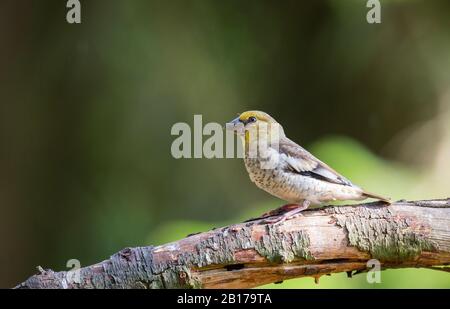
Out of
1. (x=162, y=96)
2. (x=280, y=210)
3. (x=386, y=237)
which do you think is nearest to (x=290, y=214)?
(x=280, y=210)

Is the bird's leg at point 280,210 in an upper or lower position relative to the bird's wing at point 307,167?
lower

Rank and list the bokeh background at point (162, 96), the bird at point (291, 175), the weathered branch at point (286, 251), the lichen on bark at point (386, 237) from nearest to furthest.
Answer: the weathered branch at point (286, 251), the lichen on bark at point (386, 237), the bird at point (291, 175), the bokeh background at point (162, 96)

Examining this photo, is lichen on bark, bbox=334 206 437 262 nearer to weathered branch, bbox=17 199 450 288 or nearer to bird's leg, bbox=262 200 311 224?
weathered branch, bbox=17 199 450 288

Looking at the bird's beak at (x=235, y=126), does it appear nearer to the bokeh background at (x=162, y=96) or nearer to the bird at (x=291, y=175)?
the bird at (x=291, y=175)

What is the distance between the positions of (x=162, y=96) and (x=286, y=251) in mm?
2492

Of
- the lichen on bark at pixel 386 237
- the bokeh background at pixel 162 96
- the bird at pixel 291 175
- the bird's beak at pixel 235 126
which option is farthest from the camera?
the bokeh background at pixel 162 96

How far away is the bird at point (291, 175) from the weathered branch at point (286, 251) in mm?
64

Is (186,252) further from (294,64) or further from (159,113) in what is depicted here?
(294,64)

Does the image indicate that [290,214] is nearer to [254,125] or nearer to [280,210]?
[280,210]

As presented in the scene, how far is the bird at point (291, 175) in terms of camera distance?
6.68 feet

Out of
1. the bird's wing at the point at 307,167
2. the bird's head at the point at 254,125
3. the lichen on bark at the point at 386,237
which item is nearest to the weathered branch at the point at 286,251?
the lichen on bark at the point at 386,237

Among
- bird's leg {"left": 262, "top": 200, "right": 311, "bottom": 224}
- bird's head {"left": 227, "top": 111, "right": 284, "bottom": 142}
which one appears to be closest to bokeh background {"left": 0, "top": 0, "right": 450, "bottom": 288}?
bird's head {"left": 227, "top": 111, "right": 284, "bottom": 142}

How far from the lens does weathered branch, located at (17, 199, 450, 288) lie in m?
1.81

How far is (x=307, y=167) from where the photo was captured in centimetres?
206
